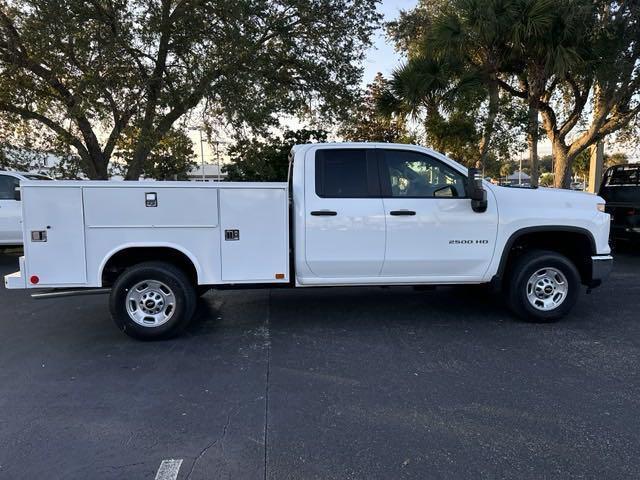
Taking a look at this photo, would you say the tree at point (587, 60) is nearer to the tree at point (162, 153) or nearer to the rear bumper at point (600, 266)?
the rear bumper at point (600, 266)

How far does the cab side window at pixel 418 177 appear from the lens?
552cm

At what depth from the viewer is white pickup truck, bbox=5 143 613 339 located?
4934 mm

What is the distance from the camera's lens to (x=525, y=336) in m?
5.33

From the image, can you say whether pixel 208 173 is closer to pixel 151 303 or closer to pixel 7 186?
pixel 7 186

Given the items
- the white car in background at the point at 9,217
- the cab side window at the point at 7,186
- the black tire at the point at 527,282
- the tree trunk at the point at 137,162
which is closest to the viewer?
the black tire at the point at 527,282

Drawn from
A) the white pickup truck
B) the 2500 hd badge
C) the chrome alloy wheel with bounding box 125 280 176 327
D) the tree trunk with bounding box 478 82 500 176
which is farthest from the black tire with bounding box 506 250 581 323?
the tree trunk with bounding box 478 82 500 176

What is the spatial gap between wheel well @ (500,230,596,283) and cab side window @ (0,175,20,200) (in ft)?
29.5

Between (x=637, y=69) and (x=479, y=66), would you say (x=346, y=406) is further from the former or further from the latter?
(x=637, y=69)

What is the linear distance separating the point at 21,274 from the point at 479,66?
38.1 feet

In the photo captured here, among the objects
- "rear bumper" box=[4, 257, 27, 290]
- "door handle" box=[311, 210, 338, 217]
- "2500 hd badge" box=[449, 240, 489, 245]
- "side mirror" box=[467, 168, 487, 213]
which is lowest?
"rear bumper" box=[4, 257, 27, 290]

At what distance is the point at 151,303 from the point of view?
17.1ft

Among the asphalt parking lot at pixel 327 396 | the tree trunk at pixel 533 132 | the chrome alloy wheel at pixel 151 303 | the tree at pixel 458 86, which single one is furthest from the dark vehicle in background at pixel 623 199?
the chrome alloy wheel at pixel 151 303

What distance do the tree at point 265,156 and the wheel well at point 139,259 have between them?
880 centimetres

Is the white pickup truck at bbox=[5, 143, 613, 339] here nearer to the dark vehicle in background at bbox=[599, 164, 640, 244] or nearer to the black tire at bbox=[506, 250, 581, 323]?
the black tire at bbox=[506, 250, 581, 323]
